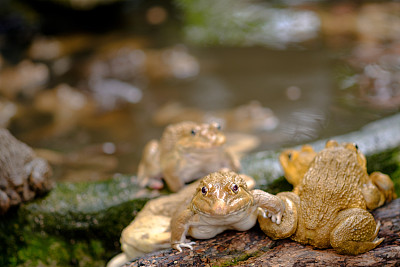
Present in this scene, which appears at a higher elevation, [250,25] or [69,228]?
[250,25]

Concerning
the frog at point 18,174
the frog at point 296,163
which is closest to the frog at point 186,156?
the frog at point 296,163

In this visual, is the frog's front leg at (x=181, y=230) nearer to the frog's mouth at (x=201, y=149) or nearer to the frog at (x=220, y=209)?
the frog at (x=220, y=209)

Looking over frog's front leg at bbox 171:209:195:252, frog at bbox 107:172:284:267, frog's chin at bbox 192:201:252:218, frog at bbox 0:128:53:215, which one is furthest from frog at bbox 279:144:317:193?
frog at bbox 0:128:53:215

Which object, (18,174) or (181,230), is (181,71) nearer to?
(18,174)

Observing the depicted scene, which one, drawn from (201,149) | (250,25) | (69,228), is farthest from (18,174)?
(250,25)

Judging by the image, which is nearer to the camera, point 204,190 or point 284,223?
point 204,190

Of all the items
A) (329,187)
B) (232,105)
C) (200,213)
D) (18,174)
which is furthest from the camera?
(232,105)

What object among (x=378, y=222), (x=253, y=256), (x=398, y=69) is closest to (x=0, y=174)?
(x=253, y=256)
